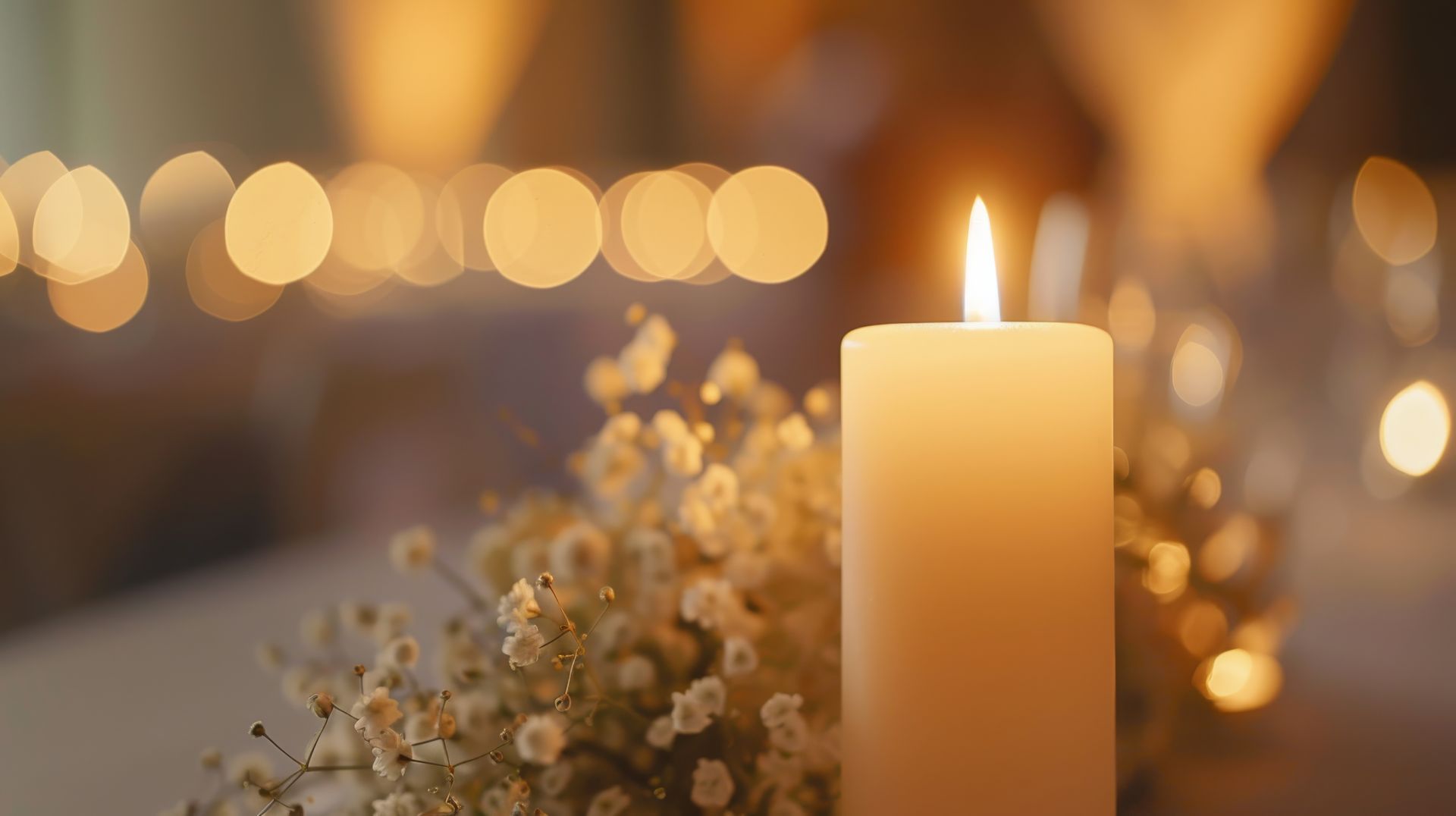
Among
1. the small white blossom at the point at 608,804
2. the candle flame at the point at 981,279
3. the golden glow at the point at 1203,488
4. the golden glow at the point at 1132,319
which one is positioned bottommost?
the small white blossom at the point at 608,804

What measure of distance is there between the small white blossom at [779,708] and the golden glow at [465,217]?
94.3 inches

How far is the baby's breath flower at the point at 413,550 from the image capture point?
394 millimetres

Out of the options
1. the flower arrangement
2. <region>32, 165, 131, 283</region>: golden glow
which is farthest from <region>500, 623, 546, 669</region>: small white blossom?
<region>32, 165, 131, 283</region>: golden glow

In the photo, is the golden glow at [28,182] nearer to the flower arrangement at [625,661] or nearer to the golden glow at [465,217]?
the flower arrangement at [625,661]

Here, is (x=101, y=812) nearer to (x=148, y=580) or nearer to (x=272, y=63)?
(x=148, y=580)

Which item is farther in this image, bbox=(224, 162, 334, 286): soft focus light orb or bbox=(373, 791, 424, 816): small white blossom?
bbox=(224, 162, 334, 286): soft focus light orb

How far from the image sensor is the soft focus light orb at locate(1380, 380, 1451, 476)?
0.76 meters

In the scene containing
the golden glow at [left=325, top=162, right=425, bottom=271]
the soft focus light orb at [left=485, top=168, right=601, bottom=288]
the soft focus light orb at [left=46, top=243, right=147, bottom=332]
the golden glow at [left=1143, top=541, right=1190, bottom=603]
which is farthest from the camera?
the soft focus light orb at [left=485, top=168, right=601, bottom=288]

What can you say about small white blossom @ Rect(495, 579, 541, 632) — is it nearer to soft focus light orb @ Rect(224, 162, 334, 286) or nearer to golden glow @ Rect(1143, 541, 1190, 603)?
golden glow @ Rect(1143, 541, 1190, 603)

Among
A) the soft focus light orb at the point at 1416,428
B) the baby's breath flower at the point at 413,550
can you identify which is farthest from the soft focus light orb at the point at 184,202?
the soft focus light orb at the point at 1416,428

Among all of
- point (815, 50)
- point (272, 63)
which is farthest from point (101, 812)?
point (815, 50)

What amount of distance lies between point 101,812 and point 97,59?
0.66 m

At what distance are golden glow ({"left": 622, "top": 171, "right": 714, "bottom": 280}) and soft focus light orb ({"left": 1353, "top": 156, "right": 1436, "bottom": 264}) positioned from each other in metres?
1.70

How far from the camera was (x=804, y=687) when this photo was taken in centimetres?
41
